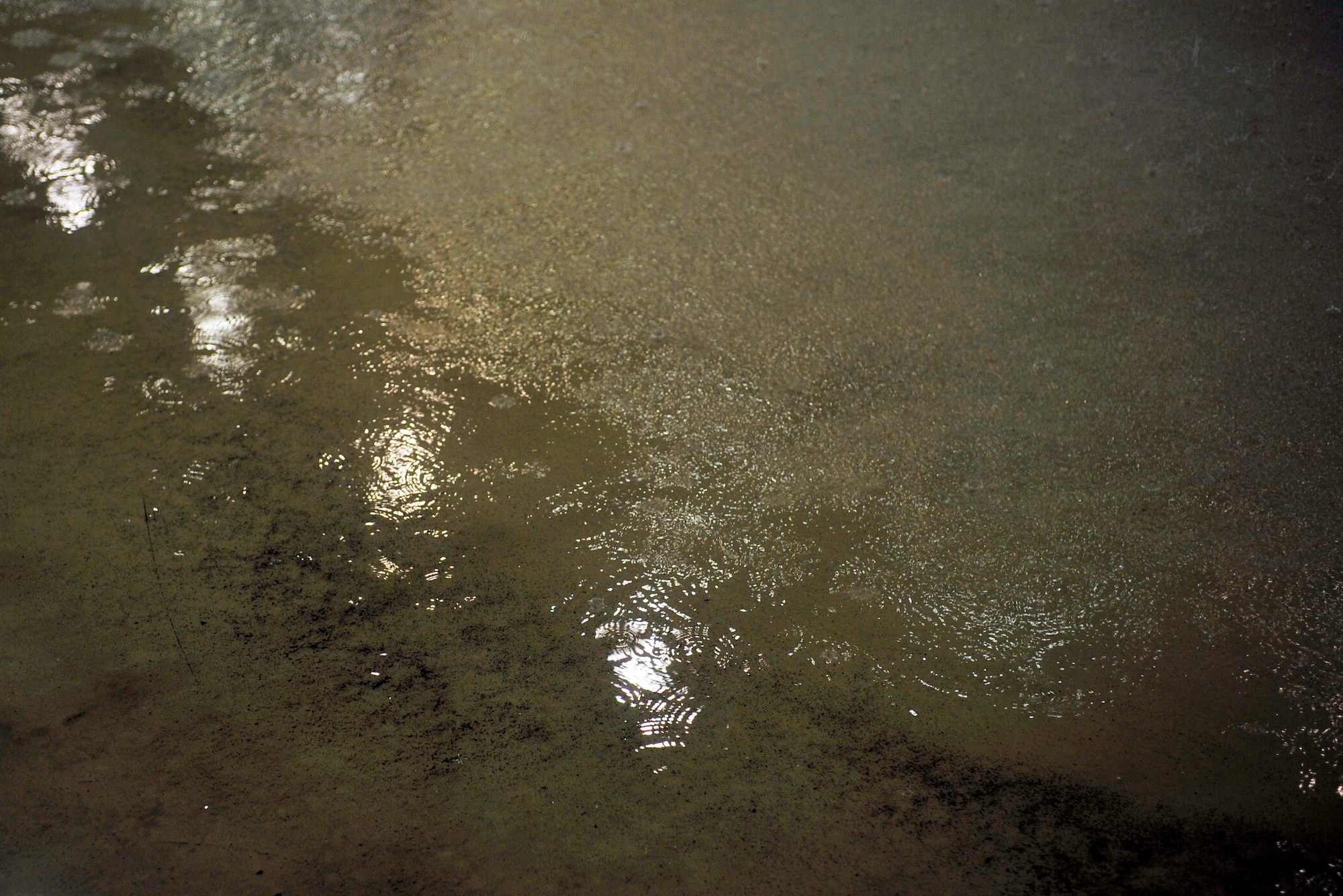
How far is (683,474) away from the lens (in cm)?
179

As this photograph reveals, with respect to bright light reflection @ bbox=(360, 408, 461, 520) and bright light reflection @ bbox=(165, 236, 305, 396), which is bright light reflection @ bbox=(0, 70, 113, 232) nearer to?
bright light reflection @ bbox=(165, 236, 305, 396)

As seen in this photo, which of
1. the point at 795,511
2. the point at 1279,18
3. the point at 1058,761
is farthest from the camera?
the point at 1279,18

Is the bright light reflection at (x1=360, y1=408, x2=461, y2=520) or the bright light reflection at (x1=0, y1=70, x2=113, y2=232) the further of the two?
the bright light reflection at (x1=0, y1=70, x2=113, y2=232)

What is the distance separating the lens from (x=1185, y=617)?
5.07ft

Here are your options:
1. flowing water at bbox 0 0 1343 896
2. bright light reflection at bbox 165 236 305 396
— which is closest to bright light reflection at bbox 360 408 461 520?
flowing water at bbox 0 0 1343 896

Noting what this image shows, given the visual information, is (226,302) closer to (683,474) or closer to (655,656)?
(683,474)

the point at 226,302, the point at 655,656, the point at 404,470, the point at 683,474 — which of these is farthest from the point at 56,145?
the point at 655,656

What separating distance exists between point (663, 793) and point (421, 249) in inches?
57.5

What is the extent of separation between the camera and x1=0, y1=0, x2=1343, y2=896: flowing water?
1.34 metres

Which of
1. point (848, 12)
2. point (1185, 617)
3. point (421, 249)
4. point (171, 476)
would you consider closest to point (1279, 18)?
point (848, 12)

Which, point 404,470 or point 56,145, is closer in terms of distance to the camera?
point 404,470

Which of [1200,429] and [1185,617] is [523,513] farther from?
[1200,429]

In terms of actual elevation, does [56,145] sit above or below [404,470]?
above

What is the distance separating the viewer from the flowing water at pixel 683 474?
1.34 meters
